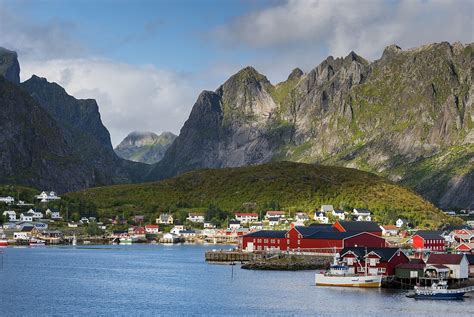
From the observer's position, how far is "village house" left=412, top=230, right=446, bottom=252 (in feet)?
472

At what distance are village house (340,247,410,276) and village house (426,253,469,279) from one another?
146 inches

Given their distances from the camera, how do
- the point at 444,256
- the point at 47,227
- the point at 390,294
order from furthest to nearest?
the point at 47,227 < the point at 444,256 < the point at 390,294

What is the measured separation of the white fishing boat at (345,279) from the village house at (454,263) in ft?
19.9

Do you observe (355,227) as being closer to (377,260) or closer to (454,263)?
(377,260)

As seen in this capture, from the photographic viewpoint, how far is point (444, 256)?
93.8 meters

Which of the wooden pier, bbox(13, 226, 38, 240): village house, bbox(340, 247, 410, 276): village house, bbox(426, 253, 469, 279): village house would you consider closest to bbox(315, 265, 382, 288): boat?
bbox(340, 247, 410, 276): village house

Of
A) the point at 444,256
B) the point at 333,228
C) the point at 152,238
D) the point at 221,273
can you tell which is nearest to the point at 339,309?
the point at 444,256

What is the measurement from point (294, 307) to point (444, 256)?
23.8m

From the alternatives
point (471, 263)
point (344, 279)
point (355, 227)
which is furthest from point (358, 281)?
point (355, 227)

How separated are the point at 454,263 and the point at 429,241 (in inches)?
2088

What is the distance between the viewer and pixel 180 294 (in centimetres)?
8731

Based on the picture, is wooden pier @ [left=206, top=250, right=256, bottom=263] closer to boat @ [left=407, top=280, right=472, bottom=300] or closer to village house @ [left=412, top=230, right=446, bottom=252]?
village house @ [left=412, top=230, right=446, bottom=252]

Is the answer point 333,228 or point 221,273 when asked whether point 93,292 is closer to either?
point 221,273

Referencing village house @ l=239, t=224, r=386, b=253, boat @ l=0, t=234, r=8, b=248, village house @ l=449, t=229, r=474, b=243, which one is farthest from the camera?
boat @ l=0, t=234, r=8, b=248
